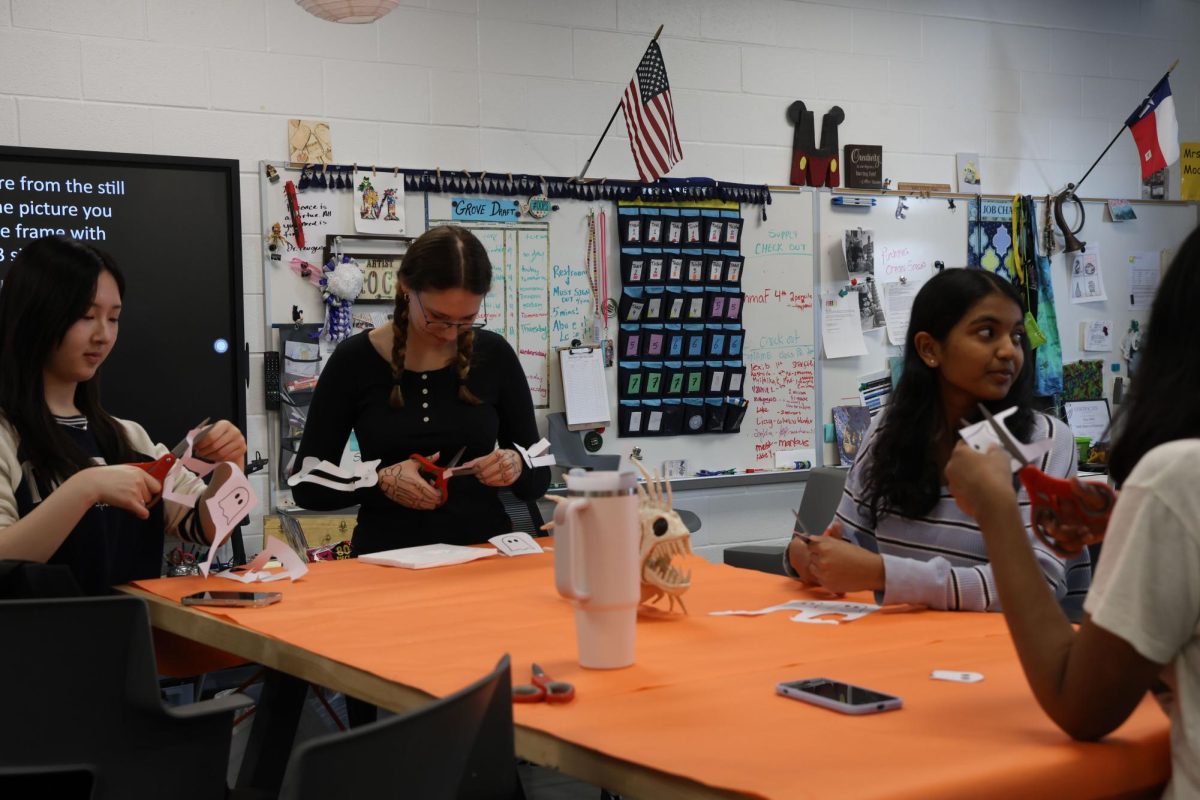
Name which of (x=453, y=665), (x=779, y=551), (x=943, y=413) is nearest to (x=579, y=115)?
(x=779, y=551)

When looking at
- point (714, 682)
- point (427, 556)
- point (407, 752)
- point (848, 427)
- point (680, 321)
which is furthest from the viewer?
point (848, 427)

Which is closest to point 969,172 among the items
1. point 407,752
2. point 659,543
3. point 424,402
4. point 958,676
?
point 424,402

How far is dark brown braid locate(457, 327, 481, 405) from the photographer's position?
2861 mm

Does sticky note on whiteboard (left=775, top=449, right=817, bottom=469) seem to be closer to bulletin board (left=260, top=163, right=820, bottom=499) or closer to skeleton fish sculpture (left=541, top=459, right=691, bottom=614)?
bulletin board (left=260, top=163, right=820, bottom=499)

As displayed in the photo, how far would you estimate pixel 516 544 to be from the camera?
264 cm

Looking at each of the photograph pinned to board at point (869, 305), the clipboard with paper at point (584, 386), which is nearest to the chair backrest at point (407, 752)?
the clipboard with paper at point (584, 386)

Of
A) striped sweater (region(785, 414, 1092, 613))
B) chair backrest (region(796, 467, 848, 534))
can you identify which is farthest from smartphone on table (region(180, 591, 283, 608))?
chair backrest (region(796, 467, 848, 534))

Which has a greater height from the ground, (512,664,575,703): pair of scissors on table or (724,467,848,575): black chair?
(512,664,575,703): pair of scissors on table

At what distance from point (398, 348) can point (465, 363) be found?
156mm

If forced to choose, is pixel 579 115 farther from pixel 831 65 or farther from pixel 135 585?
pixel 135 585

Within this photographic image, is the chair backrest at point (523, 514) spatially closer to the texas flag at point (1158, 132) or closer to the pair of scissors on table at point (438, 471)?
the pair of scissors on table at point (438, 471)

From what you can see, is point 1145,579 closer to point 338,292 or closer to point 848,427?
point 338,292

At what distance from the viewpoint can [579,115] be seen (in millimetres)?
5051

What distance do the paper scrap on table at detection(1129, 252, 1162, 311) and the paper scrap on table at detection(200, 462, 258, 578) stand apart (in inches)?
203
